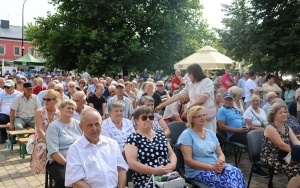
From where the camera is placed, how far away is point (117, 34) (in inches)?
825

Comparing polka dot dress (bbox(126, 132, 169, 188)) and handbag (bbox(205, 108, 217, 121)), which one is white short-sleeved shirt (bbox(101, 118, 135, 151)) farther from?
handbag (bbox(205, 108, 217, 121))

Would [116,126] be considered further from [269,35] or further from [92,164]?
[269,35]

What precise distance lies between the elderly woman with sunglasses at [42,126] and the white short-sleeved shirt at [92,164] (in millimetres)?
1825

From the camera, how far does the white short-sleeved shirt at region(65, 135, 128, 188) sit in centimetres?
288

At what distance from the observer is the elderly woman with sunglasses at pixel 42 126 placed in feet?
15.0

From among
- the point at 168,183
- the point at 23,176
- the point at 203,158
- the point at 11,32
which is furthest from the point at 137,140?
the point at 11,32

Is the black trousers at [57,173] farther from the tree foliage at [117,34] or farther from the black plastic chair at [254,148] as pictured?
the tree foliage at [117,34]

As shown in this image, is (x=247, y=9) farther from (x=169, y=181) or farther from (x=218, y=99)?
(x=169, y=181)

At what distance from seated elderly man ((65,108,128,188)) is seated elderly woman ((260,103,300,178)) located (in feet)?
7.32

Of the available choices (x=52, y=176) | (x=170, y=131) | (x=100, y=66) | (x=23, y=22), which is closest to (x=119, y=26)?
(x=100, y=66)

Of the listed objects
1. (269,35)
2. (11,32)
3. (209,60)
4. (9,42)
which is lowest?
(209,60)

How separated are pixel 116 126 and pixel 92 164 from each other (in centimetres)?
165

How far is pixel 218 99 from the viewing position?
275 inches

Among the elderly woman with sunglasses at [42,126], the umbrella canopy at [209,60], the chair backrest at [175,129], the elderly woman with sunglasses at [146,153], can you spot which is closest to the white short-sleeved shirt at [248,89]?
the umbrella canopy at [209,60]
